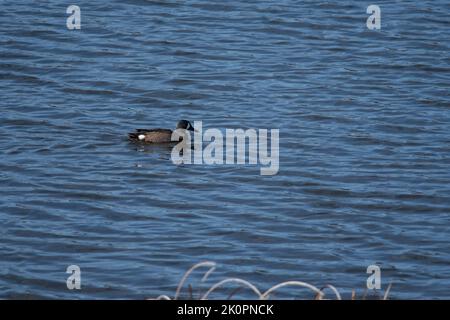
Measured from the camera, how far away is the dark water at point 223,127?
31.7ft

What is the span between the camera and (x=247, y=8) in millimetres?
19812

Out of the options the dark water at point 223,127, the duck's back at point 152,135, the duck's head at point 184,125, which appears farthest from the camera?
the duck's head at point 184,125

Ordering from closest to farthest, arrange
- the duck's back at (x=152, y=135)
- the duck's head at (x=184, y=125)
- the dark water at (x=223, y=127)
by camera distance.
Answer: the dark water at (x=223, y=127) < the duck's back at (x=152, y=135) < the duck's head at (x=184, y=125)

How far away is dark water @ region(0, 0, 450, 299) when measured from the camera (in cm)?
965

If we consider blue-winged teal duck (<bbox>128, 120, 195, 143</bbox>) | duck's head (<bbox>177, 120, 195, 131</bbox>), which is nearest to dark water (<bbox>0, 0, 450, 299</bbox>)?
blue-winged teal duck (<bbox>128, 120, 195, 143</bbox>)

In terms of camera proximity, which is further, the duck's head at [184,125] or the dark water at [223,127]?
the duck's head at [184,125]

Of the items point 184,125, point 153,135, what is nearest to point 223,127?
point 184,125

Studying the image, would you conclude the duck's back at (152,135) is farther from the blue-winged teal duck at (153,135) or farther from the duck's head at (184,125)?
the duck's head at (184,125)

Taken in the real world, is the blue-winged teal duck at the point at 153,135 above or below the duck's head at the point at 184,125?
below

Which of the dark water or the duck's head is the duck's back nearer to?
the dark water

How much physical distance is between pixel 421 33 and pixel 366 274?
9845 mm

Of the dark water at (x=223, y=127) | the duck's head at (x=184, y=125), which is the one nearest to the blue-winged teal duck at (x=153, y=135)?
the duck's head at (x=184, y=125)

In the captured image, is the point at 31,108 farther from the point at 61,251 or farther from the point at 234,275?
the point at 234,275
